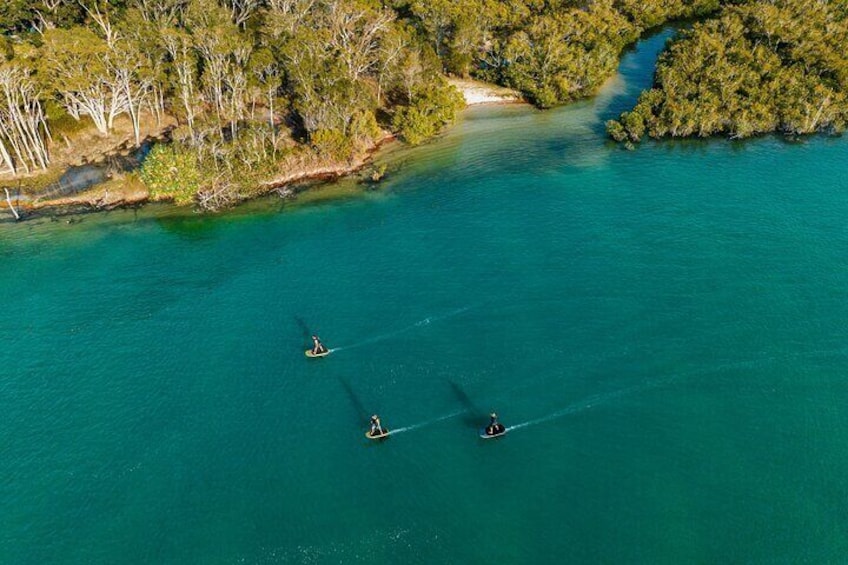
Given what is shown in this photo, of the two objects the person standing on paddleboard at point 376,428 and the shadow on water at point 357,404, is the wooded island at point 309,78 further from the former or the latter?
the person standing on paddleboard at point 376,428

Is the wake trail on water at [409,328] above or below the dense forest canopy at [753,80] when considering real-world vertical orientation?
below

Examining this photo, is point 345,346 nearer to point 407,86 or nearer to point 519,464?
point 519,464

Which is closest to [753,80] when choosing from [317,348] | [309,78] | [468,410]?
[309,78]

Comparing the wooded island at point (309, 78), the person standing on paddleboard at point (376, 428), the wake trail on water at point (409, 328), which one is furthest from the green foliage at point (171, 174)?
the person standing on paddleboard at point (376, 428)

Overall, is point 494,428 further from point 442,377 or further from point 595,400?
point 595,400

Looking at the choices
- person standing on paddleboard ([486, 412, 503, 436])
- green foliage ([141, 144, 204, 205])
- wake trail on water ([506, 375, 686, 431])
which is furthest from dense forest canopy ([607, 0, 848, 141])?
green foliage ([141, 144, 204, 205])

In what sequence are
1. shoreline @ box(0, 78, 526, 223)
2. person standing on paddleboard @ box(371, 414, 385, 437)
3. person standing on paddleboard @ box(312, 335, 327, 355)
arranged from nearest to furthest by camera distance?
person standing on paddleboard @ box(371, 414, 385, 437)
person standing on paddleboard @ box(312, 335, 327, 355)
shoreline @ box(0, 78, 526, 223)

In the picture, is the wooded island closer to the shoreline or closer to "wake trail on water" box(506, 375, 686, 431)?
the shoreline
